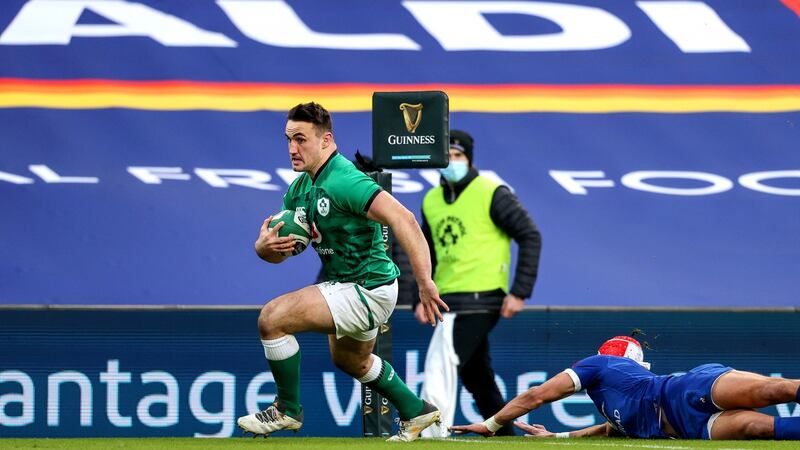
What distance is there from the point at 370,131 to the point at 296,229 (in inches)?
196

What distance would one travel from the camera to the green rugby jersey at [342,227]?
24.8 ft

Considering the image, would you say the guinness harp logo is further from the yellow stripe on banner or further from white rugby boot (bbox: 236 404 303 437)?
the yellow stripe on banner

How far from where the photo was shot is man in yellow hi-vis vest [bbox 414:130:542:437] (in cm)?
1014

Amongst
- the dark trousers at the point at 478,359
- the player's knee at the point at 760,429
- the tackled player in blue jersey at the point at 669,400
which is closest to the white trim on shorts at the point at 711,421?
the tackled player in blue jersey at the point at 669,400

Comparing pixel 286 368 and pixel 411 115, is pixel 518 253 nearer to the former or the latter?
pixel 411 115

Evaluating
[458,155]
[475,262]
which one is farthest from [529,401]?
[458,155]

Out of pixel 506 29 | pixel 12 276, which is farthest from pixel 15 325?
pixel 506 29

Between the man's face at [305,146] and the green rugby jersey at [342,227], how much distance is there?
0.20ft

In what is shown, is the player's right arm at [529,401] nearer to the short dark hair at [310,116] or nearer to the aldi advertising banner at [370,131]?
the short dark hair at [310,116]

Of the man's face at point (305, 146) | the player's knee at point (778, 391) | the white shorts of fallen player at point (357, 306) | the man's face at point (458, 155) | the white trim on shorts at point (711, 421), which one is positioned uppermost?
the man's face at point (458, 155)

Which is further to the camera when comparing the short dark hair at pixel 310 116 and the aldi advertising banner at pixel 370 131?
the aldi advertising banner at pixel 370 131

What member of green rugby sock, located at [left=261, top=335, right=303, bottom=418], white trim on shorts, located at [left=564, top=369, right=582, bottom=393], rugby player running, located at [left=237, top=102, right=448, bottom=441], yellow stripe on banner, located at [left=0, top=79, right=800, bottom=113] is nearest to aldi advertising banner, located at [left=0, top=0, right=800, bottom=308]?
yellow stripe on banner, located at [left=0, top=79, right=800, bottom=113]

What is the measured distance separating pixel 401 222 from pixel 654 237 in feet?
17.7

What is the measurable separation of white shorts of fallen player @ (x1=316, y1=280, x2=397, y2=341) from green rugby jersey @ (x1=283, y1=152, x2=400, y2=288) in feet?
0.21
